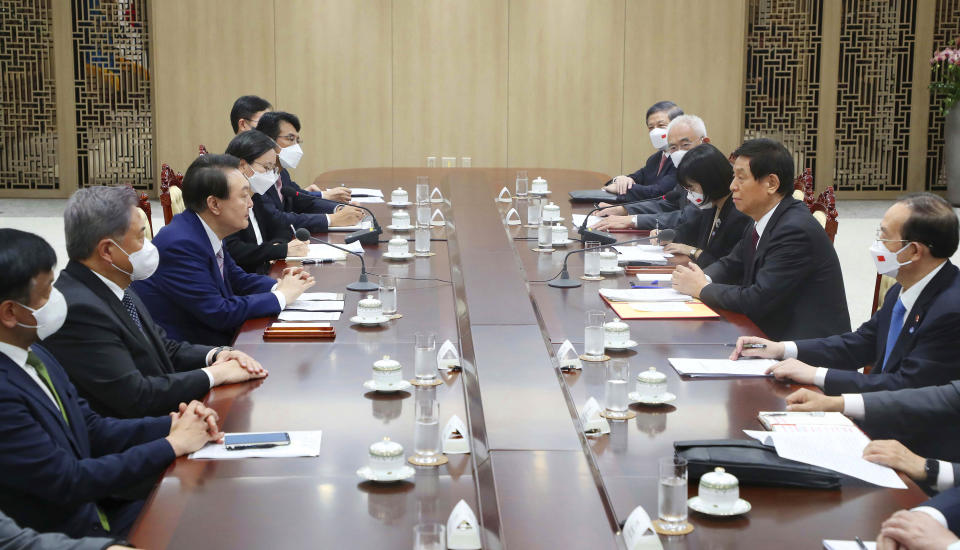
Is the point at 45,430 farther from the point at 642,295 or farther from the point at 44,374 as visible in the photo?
the point at 642,295

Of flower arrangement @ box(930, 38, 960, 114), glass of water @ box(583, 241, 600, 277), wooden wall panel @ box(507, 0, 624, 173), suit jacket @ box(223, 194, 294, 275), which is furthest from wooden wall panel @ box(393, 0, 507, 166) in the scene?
glass of water @ box(583, 241, 600, 277)

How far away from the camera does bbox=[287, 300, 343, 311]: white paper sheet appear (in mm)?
3934

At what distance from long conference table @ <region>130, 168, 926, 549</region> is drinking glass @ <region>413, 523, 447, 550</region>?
0.50 feet

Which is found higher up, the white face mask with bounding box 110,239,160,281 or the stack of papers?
the white face mask with bounding box 110,239,160,281

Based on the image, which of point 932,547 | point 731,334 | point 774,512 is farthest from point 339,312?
point 932,547

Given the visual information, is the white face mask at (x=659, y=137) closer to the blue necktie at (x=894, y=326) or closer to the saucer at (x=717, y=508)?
the blue necktie at (x=894, y=326)

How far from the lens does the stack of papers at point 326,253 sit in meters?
4.85

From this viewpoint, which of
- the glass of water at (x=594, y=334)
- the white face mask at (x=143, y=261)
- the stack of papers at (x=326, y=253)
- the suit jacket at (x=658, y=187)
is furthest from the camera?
the suit jacket at (x=658, y=187)

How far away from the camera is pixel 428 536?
189cm

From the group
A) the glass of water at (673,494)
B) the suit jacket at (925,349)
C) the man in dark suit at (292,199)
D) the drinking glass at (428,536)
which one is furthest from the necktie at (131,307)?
the man in dark suit at (292,199)

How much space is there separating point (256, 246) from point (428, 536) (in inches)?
125

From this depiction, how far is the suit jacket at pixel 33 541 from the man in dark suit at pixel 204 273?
5.72 ft

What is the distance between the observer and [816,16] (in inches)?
417

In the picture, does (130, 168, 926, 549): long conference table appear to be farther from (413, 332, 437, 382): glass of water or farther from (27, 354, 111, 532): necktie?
(27, 354, 111, 532): necktie
